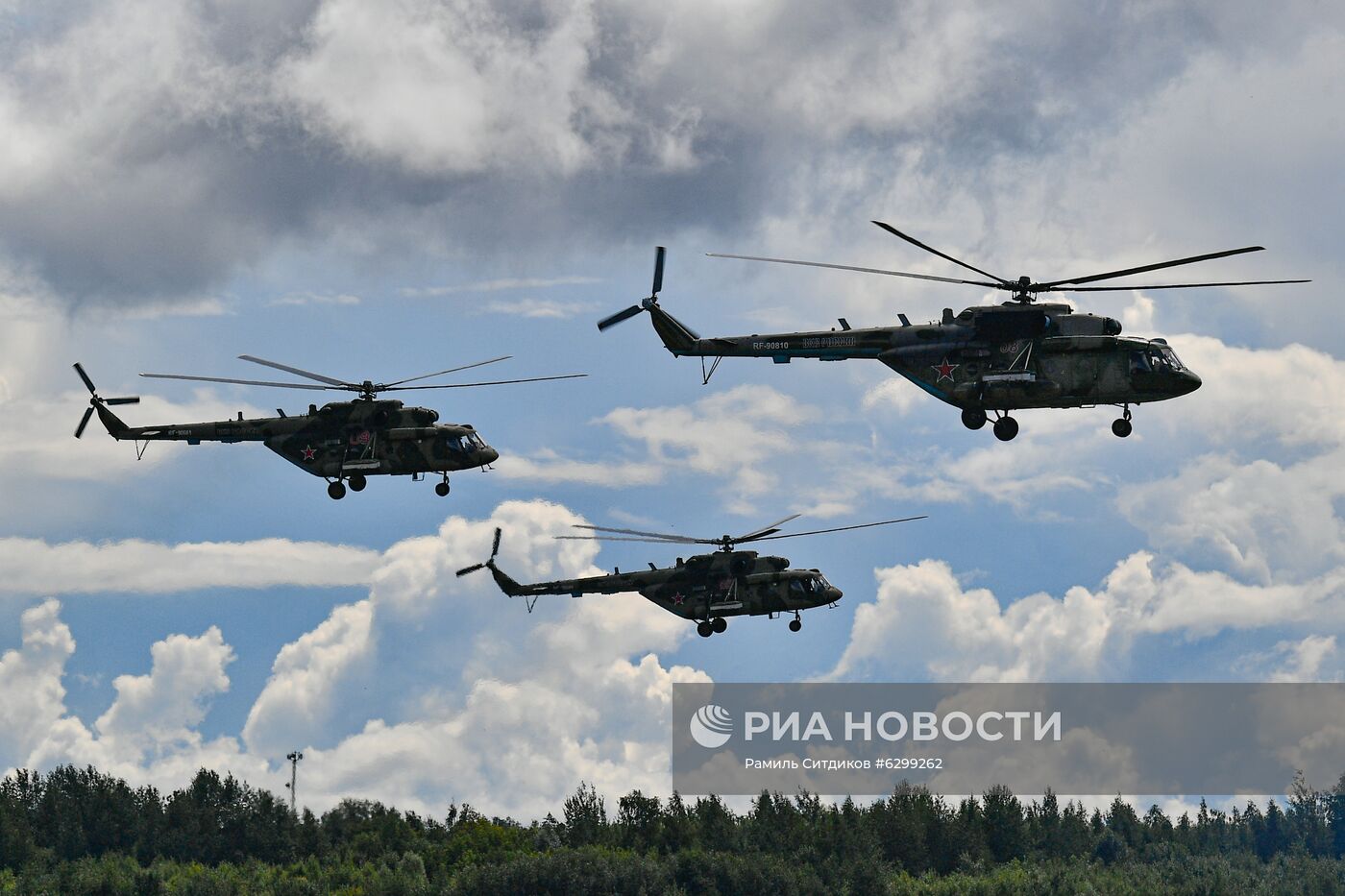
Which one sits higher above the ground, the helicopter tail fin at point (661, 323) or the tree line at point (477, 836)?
the helicopter tail fin at point (661, 323)

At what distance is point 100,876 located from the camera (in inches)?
5630

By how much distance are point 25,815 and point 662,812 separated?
197 ft

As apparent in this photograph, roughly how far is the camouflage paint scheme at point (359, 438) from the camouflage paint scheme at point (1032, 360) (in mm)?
18847

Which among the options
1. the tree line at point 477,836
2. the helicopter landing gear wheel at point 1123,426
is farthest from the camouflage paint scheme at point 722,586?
the tree line at point 477,836

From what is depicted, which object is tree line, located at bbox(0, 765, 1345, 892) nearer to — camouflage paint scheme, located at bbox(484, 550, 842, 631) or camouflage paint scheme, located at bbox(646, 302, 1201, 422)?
camouflage paint scheme, located at bbox(484, 550, 842, 631)

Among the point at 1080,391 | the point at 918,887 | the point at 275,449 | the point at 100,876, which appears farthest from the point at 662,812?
the point at 1080,391

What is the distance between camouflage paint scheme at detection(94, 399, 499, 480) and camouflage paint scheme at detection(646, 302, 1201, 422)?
1885 centimetres

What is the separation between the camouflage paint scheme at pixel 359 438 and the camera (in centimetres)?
7088

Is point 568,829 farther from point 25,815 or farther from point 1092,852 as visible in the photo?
point 1092,852

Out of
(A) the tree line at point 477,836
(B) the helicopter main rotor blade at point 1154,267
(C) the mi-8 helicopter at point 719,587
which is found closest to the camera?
(B) the helicopter main rotor blade at point 1154,267

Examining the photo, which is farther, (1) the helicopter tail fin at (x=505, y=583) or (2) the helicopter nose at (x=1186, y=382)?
(1) the helicopter tail fin at (x=505, y=583)

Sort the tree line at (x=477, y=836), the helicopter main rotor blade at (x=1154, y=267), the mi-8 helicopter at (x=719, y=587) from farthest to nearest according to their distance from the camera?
1. the tree line at (x=477, y=836)
2. the mi-8 helicopter at (x=719, y=587)
3. the helicopter main rotor blade at (x=1154, y=267)

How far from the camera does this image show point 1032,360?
198 ft

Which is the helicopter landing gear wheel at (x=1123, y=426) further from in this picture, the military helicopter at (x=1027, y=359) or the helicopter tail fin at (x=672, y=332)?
the helicopter tail fin at (x=672, y=332)
